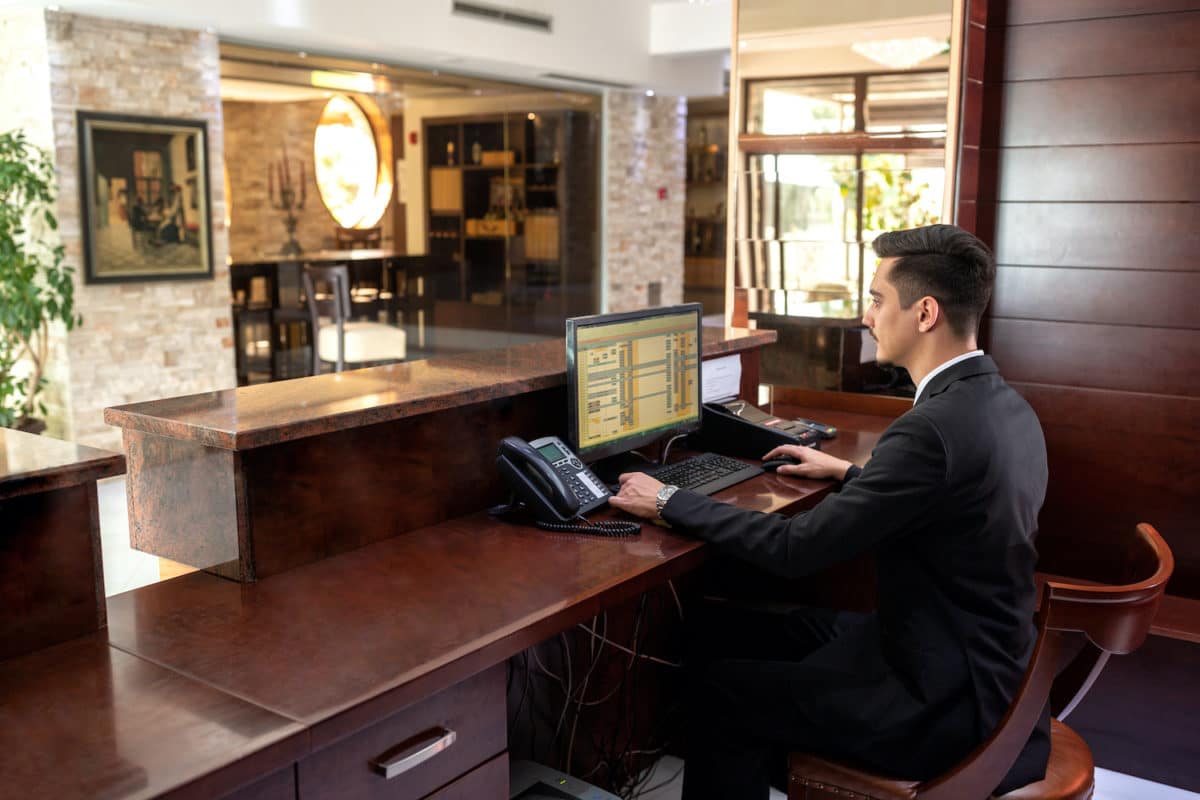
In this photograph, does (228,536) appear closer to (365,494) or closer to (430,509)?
(365,494)

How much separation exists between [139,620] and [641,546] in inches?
35.9

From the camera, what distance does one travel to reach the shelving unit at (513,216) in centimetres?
834

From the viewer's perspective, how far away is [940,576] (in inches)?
72.9

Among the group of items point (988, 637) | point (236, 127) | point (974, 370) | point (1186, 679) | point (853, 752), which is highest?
point (236, 127)

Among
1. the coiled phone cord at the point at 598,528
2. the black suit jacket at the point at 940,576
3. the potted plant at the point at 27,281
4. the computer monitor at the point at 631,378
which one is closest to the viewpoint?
the black suit jacket at the point at 940,576

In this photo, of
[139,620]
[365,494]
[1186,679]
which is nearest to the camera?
[139,620]

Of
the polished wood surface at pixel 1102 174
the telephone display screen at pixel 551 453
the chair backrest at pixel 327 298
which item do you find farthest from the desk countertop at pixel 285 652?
the chair backrest at pixel 327 298

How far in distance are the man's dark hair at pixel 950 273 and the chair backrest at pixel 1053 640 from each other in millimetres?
538

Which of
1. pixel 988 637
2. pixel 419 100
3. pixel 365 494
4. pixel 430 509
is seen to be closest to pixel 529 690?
pixel 430 509

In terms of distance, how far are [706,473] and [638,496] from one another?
0.40 metres

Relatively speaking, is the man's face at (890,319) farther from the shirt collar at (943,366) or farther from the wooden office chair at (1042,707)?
the wooden office chair at (1042,707)

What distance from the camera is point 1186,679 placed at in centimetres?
295

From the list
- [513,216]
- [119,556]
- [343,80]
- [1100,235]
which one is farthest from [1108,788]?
[513,216]

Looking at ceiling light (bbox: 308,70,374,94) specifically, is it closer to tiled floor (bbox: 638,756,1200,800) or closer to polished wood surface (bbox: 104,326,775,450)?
polished wood surface (bbox: 104,326,775,450)
